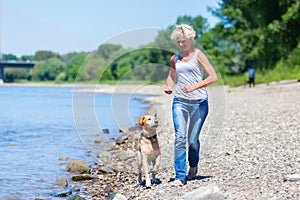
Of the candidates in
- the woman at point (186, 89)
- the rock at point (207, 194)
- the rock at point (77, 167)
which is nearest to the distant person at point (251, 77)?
the rock at point (77, 167)

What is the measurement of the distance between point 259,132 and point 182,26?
23.4ft

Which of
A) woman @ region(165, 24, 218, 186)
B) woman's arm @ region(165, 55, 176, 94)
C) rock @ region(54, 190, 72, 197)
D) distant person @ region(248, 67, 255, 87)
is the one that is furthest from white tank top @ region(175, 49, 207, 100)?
distant person @ region(248, 67, 255, 87)

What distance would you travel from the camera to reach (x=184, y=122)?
24.3ft

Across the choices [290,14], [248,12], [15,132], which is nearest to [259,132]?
[15,132]

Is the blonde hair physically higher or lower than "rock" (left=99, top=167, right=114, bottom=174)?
higher

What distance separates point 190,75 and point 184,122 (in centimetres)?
72

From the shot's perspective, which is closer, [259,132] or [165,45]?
[165,45]

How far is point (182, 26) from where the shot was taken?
7.17 metres

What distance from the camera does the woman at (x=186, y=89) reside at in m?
7.16

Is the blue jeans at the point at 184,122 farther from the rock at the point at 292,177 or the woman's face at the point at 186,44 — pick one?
the rock at the point at 292,177

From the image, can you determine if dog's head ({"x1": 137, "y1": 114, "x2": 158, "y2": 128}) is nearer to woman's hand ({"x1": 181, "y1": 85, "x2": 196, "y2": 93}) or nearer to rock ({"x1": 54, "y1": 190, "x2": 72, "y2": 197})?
woman's hand ({"x1": 181, "y1": 85, "x2": 196, "y2": 93})

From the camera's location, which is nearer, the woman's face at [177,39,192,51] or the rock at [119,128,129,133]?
the woman's face at [177,39,192,51]

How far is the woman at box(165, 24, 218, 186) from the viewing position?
716cm

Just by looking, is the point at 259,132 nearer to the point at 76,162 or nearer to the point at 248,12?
the point at 76,162
